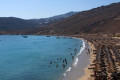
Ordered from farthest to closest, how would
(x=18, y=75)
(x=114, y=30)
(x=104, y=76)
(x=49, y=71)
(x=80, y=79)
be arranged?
(x=114, y=30), (x=49, y=71), (x=18, y=75), (x=80, y=79), (x=104, y=76)

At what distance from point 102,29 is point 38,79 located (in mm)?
144661

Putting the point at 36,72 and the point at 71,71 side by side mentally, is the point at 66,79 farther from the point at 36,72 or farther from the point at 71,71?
the point at 36,72

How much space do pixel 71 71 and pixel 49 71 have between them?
4802 mm

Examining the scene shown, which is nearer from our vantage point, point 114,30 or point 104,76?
point 104,76

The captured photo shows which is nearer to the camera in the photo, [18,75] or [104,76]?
[104,76]

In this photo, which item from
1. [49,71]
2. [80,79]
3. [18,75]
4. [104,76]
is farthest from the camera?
[49,71]

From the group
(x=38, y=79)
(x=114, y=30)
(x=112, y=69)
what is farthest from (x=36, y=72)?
(x=114, y=30)

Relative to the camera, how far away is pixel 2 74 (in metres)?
41.0

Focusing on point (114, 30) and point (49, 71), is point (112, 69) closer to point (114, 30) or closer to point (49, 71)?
point (49, 71)

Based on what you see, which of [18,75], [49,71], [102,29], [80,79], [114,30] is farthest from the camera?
[102,29]

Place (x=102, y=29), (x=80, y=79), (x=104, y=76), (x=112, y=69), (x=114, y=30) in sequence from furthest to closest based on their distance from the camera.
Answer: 1. (x=102, y=29)
2. (x=114, y=30)
3. (x=112, y=69)
4. (x=80, y=79)
5. (x=104, y=76)

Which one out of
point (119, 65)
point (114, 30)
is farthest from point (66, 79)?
point (114, 30)

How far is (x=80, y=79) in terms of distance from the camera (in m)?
33.7

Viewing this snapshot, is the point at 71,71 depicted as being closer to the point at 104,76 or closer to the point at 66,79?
the point at 66,79
